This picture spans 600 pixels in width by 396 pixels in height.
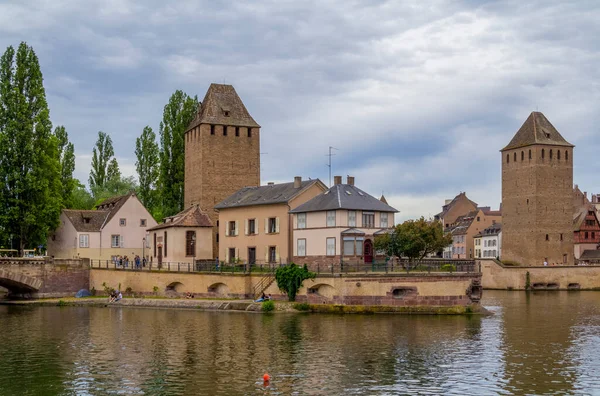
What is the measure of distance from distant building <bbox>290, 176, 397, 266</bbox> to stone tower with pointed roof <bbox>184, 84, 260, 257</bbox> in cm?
1449

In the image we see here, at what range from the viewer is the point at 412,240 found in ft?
174

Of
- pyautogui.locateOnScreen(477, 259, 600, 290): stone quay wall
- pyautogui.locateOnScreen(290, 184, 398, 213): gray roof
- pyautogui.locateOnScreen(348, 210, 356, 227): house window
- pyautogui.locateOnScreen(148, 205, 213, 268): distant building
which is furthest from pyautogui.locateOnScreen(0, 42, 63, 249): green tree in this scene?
pyautogui.locateOnScreen(477, 259, 600, 290): stone quay wall

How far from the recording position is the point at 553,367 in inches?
1097

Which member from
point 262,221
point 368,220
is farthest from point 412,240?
point 262,221

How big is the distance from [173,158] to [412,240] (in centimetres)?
3140

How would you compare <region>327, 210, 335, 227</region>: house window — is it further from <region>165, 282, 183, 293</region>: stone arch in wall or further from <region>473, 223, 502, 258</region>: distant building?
<region>473, 223, 502, 258</region>: distant building

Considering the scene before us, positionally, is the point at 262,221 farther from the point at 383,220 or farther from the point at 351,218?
the point at 383,220

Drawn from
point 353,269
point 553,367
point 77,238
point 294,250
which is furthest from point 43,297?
point 553,367

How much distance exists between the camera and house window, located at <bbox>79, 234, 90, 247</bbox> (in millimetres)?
68188

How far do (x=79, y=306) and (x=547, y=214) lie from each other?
58142 mm

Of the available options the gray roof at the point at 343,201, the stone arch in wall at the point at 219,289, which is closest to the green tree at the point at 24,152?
the stone arch in wall at the point at 219,289

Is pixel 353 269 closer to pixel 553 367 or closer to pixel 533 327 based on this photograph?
pixel 533 327

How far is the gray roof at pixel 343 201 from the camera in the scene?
179 feet

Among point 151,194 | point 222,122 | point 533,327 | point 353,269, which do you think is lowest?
point 533,327
